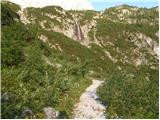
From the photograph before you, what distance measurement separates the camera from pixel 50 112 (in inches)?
808

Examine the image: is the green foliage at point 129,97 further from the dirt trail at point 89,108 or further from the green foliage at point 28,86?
the green foliage at point 28,86

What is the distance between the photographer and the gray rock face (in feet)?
66.3

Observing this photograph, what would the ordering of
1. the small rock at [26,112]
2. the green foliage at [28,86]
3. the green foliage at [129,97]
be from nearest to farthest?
the green foliage at [28,86], the small rock at [26,112], the green foliage at [129,97]

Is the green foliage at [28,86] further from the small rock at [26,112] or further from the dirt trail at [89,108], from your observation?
the dirt trail at [89,108]

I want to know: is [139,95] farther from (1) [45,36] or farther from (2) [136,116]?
(1) [45,36]

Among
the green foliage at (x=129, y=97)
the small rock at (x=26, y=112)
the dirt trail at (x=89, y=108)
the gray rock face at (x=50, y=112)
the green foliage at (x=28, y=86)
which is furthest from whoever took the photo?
the dirt trail at (x=89, y=108)

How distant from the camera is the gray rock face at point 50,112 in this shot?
66.3 feet

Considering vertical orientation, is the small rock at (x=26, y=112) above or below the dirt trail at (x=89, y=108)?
above

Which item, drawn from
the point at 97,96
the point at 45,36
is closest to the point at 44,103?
the point at 97,96

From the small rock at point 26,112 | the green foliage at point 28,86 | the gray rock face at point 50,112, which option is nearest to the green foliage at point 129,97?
the green foliage at point 28,86

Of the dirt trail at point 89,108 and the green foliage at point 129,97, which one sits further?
the dirt trail at point 89,108

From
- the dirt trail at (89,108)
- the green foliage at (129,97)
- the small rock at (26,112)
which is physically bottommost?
the dirt trail at (89,108)

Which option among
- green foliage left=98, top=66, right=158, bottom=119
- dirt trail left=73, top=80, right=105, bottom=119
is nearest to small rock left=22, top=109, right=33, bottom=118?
dirt trail left=73, top=80, right=105, bottom=119

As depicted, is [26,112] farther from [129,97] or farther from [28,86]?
[129,97]
